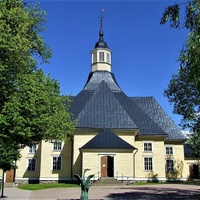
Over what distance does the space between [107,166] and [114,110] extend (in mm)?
7294

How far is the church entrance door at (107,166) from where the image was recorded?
33031mm

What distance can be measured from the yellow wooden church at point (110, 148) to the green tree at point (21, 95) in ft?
50.5

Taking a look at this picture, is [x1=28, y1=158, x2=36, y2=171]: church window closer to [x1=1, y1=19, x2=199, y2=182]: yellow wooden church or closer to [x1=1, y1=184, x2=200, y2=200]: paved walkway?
[x1=1, y1=19, x2=199, y2=182]: yellow wooden church

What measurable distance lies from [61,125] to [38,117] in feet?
7.61

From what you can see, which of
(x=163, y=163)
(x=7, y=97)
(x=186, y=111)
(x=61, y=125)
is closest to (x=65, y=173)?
(x=163, y=163)

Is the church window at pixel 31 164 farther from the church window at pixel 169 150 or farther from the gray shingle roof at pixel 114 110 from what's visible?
the church window at pixel 169 150

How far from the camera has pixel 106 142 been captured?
109 ft

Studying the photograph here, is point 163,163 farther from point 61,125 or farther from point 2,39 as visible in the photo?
point 2,39

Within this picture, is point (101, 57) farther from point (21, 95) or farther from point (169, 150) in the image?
point (21, 95)

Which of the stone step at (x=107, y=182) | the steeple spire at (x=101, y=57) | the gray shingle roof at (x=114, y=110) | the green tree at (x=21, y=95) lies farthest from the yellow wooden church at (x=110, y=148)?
the green tree at (x=21, y=95)

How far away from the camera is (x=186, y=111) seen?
25.5 meters

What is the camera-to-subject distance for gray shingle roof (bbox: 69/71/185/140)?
3622cm

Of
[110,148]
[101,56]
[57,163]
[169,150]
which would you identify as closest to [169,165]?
[169,150]

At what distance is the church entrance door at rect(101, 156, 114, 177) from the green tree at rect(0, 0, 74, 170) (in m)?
15.4
